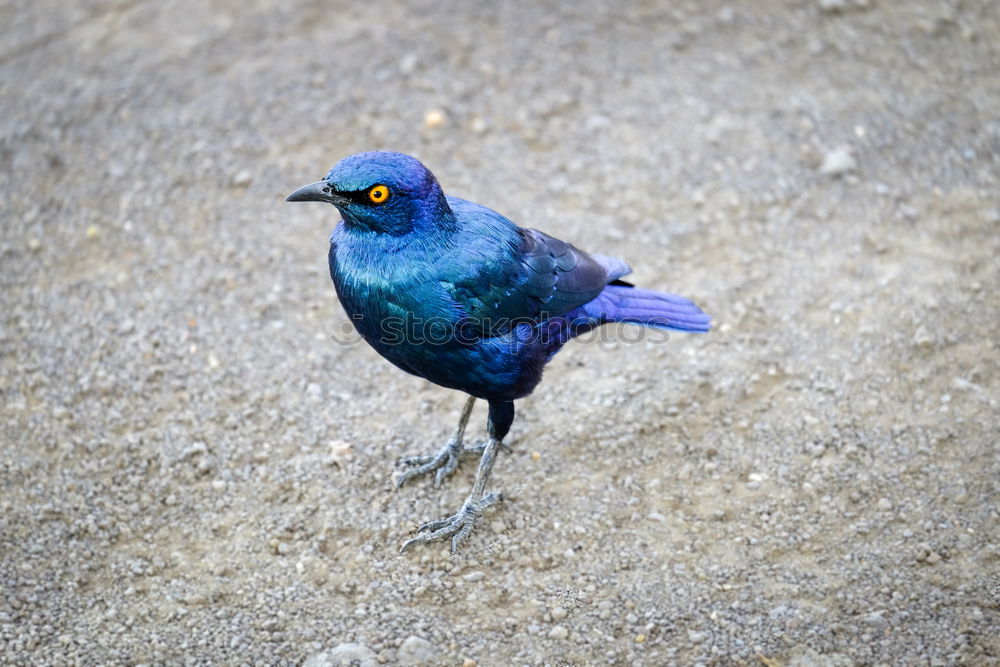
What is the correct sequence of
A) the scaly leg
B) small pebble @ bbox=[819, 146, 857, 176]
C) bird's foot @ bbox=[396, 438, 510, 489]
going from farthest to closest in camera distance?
small pebble @ bbox=[819, 146, 857, 176] < bird's foot @ bbox=[396, 438, 510, 489] < the scaly leg

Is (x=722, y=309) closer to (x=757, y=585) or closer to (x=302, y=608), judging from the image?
(x=757, y=585)

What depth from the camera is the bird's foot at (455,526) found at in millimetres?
4570

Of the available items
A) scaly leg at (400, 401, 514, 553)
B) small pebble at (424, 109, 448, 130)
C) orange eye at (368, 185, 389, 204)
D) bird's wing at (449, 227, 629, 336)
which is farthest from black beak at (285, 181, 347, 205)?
small pebble at (424, 109, 448, 130)

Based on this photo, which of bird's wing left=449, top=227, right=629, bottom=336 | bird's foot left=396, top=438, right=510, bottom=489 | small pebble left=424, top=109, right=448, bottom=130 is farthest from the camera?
small pebble left=424, top=109, right=448, bottom=130

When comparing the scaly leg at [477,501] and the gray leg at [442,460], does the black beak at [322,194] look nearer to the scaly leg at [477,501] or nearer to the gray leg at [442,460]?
the scaly leg at [477,501]

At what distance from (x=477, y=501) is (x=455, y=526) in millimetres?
171

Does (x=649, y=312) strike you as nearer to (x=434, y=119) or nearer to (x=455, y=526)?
(x=455, y=526)

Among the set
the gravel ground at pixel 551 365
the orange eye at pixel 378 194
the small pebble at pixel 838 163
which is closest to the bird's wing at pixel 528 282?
the orange eye at pixel 378 194

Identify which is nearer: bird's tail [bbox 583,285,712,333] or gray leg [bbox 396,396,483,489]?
bird's tail [bbox 583,285,712,333]

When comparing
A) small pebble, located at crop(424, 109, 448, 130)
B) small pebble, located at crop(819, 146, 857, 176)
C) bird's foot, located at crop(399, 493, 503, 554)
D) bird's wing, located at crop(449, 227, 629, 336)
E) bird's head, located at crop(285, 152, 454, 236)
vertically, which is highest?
bird's head, located at crop(285, 152, 454, 236)

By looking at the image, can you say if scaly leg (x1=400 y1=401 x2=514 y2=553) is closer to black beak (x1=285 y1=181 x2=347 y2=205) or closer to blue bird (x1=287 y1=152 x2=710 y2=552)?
blue bird (x1=287 y1=152 x2=710 y2=552)

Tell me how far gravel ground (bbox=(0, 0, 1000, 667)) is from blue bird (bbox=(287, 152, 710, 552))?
633 millimetres

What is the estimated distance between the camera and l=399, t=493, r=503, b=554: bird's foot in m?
4.57

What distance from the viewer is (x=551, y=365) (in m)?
5.63
